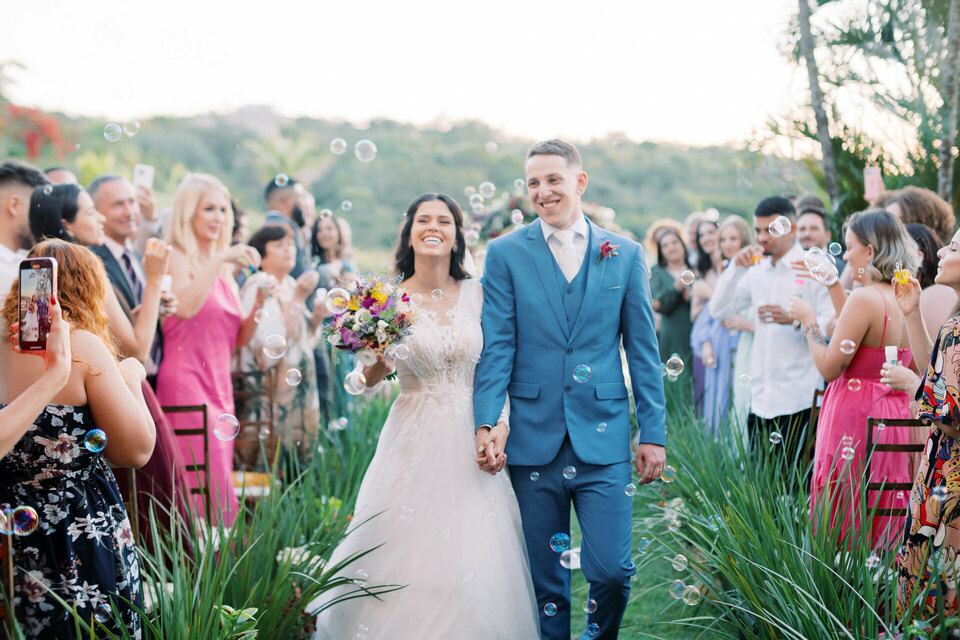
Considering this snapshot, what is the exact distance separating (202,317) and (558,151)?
2654 mm

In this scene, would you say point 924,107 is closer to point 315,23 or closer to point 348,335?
point 348,335

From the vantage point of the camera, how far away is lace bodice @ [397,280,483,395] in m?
3.96

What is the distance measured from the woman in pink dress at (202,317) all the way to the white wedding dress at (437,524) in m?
1.42

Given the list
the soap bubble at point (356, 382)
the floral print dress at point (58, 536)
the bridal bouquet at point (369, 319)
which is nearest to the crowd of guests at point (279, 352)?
the floral print dress at point (58, 536)

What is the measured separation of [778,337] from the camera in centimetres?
549

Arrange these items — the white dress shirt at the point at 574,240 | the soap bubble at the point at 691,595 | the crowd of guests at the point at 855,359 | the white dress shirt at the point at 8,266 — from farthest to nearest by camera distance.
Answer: the white dress shirt at the point at 8,266 < the white dress shirt at the point at 574,240 < the soap bubble at the point at 691,595 < the crowd of guests at the point at 855,359

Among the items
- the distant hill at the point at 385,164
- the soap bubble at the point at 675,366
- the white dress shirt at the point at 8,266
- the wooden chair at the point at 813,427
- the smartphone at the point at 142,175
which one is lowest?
the wooden chair at the point at 813,427

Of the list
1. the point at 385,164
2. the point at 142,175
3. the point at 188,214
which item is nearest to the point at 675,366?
the point at 188,214

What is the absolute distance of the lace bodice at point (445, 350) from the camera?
3.96 m

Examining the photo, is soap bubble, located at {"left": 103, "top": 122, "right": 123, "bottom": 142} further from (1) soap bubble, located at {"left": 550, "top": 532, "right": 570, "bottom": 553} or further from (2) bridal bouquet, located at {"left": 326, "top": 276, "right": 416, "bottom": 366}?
(1) soap bubble, located at {"left": 550, "top": 532, "right": 570, "bottom": 553}

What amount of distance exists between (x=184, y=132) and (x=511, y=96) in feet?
59.1

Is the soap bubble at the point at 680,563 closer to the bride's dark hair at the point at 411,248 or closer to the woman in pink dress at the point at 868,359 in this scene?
the woman in pink dress at the point at 868,359

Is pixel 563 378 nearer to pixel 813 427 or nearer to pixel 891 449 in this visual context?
pixel 891 449

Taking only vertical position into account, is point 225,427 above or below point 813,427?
above
